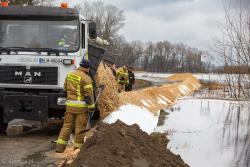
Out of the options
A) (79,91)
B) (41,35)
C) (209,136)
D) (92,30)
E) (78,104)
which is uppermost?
(92,30)

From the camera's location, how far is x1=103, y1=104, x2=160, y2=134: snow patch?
14504 mm

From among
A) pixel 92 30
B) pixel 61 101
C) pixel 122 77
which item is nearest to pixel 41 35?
pixel 92 30

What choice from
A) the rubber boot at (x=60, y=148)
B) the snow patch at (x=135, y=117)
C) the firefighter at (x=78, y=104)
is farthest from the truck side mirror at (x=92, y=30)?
the rubber boot at (x=60, y=148)

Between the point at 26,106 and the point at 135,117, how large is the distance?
4624mm

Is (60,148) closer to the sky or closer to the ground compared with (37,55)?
closer to the ground

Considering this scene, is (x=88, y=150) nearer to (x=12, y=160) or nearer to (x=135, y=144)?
(x=135, y=144)

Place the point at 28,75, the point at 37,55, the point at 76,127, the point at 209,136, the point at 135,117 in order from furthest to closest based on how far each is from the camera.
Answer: the point at 135,117 < the point at 209,136 < the point at 28,75 < the point at 37,55 < the point at 76,127

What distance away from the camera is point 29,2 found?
31453 mm

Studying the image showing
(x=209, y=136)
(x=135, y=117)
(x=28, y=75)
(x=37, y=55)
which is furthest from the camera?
(x=135, y=117)

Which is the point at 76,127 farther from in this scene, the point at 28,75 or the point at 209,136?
the point at 209,136

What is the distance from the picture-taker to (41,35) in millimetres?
12109

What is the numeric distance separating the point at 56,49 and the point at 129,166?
5.43 metres

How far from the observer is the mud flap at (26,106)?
11.9 m

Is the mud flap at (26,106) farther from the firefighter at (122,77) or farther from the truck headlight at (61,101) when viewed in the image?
the firefighter at (122,77)
